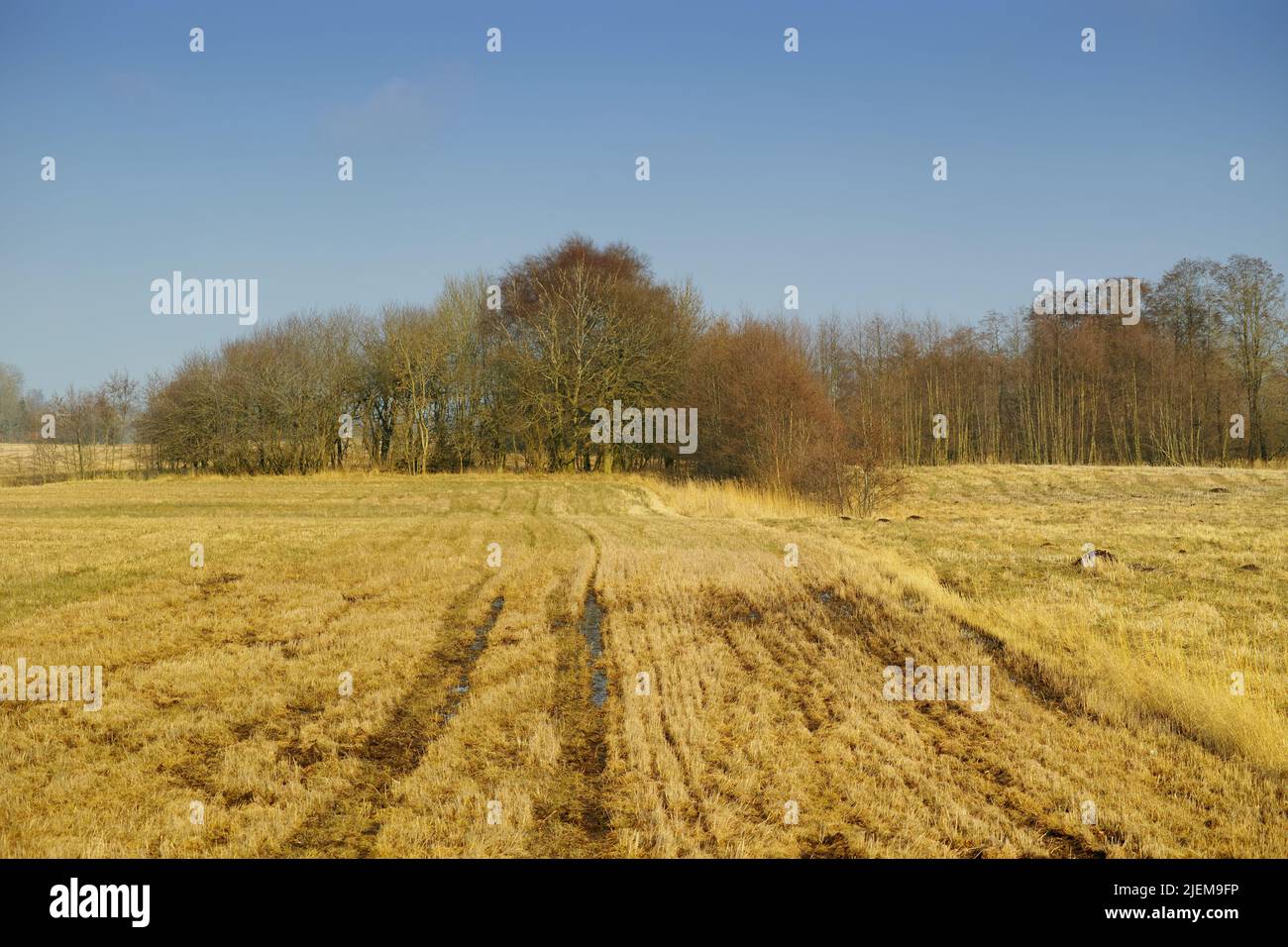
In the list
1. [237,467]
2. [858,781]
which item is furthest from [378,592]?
[237,467]

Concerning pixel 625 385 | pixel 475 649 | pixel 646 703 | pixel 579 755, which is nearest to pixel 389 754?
pixel 579 755

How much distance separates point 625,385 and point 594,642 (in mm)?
37665

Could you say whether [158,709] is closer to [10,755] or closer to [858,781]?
[10,755]

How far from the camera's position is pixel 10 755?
663 cm

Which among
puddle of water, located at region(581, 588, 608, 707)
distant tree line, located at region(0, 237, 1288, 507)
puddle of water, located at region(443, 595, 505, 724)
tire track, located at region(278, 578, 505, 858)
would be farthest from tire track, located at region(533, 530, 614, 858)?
distant tree line, located at region(0, 237, 1288, 507)

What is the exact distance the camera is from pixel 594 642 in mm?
10836

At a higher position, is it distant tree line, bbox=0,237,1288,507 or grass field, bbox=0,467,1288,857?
distant tree line, bbox=0,237,1288,507

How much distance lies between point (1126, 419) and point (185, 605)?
62.9 metres

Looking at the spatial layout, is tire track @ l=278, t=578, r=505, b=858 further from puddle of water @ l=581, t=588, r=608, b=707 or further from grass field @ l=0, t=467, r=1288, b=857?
puddle of water @ l=581, t=588, r=608, b=707

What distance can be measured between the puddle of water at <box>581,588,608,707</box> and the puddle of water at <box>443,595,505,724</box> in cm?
129

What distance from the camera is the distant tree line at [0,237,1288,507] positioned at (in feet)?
156

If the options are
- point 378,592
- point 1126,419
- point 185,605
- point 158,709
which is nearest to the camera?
point 158,709

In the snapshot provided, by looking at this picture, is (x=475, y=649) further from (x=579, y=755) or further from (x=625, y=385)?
(x=625, y=385)

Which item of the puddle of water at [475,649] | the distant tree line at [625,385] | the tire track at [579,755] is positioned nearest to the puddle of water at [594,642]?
the tire track at [579,755]
